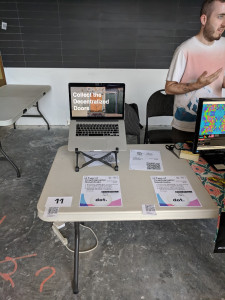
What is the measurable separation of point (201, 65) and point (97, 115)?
71 centimetres

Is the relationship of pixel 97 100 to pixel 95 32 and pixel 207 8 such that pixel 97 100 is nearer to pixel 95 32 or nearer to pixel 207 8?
pixel 207 8

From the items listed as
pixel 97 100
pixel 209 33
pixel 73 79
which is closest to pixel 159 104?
pixel 209 33

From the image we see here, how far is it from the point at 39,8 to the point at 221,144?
9.97ft

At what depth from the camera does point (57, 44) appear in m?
3.29

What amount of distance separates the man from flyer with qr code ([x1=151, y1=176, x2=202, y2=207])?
22.0 inches

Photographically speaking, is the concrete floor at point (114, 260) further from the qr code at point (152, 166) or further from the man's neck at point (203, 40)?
the man's neck at point (203, 40)

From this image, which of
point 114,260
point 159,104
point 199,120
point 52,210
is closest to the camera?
point 52,210

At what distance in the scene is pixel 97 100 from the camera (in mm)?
1381

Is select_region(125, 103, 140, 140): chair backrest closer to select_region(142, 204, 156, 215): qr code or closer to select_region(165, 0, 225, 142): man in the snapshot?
select_region(165, 0, 225, 142): man

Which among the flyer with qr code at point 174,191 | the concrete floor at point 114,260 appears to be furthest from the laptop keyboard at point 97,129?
the concrete floor at point 114,260

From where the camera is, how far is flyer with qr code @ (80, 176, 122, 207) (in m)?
1.00

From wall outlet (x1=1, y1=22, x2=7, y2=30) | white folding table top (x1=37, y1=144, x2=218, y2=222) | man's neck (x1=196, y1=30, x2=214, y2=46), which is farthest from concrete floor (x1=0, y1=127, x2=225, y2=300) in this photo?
wall outlet (x1=1, y1=22, x2=7, y2=30)

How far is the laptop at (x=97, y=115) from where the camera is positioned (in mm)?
1325

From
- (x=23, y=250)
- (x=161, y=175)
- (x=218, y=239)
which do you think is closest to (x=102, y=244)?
(x=23, y=250)
